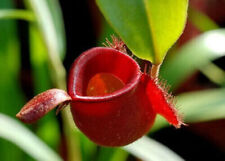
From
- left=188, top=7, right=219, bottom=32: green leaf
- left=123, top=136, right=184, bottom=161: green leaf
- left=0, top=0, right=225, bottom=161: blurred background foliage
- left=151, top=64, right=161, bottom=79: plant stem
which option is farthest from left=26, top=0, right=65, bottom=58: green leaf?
left=151, top=64, right=161, bottom=79: plant stem

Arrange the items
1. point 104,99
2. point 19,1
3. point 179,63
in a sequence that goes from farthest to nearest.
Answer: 1. point 19,1
2. point 179,63
3. point 104,99

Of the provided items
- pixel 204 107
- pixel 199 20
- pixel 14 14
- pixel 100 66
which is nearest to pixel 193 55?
pixel 204 107

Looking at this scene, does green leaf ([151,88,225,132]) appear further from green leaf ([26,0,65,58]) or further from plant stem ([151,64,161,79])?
plant stem ([151,64,161,79])

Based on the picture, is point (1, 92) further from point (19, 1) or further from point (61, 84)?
point (19, 1)

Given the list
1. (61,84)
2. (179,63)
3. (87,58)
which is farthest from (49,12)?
(87,58)

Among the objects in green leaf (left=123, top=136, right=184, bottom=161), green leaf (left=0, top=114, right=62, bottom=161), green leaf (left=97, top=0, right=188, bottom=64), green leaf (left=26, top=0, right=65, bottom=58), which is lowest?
green leaf (left=123, top=136, right=184, bottom=161)

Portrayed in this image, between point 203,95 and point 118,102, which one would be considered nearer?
point 118,102
